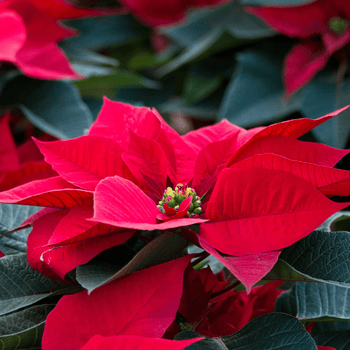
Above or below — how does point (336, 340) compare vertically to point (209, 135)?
below

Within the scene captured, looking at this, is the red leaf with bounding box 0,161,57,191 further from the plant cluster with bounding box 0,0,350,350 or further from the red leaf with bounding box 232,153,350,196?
the red leaf with bounding box 232,153,350,196

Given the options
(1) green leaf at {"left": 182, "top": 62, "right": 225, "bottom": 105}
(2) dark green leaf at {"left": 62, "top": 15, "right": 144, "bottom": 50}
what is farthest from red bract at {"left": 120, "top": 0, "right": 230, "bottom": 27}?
(1) green leaf at {"left": 182, "top": 62, "right": 225, "bottom": 105}

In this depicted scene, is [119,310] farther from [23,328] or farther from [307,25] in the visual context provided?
[307,25]

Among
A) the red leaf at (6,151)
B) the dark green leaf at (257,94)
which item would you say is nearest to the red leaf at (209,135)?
the red leaf at (6,151)

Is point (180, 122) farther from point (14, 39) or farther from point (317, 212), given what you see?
point (317, 212)

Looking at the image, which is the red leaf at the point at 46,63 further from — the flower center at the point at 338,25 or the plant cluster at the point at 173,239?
the flower center at the point at 338,25

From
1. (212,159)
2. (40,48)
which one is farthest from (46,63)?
(212,159)

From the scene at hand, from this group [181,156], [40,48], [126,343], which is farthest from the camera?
[40,48]
